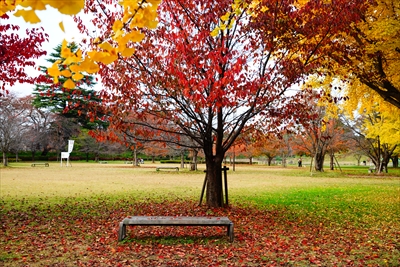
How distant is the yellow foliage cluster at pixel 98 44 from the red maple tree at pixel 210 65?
472 centimetres

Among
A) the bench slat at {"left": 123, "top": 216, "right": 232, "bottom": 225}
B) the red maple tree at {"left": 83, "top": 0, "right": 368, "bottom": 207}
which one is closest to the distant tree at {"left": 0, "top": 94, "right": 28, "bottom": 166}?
the red maple tree at {"left": 83, "top": 0, "right": 368, "bottom": 207}

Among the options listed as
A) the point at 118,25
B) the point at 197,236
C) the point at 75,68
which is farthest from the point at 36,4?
the point at 197,236

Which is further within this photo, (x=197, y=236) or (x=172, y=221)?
(x=197, y=236)

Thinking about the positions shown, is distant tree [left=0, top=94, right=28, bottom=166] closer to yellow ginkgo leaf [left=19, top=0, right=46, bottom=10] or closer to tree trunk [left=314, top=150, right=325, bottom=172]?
tree trunk [left=314, top=150, right=325, bottom=172]

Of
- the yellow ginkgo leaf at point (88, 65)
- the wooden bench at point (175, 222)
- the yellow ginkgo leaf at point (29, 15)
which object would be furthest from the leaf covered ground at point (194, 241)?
the yellow ginkgo leaf at point (29, 15)

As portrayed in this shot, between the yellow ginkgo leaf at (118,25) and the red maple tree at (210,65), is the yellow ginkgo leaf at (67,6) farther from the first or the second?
the red maple tree at (210,65)

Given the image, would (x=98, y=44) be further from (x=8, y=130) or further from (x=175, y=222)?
(x=8, y=130)

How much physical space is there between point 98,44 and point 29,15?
0.50 meters

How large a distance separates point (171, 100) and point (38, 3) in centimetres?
726

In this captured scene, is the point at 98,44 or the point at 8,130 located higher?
the point at 8,130

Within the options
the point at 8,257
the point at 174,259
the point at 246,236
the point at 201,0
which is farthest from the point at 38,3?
the point at 201,0

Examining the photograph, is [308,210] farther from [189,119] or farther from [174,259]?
[174,259]

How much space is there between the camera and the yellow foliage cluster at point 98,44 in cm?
128

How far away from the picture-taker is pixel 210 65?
286 inches
